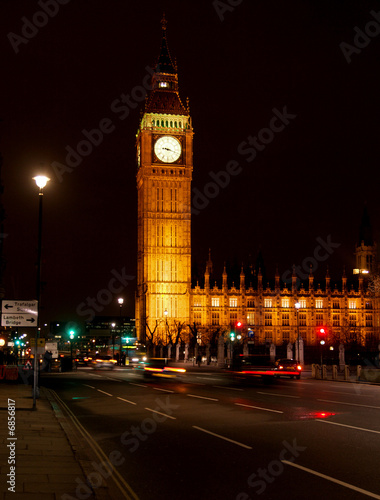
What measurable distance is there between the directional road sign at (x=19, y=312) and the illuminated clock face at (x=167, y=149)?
3597 inches

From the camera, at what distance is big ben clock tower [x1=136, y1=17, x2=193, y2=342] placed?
10600 centimetres

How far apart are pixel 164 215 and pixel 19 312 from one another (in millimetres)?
90204

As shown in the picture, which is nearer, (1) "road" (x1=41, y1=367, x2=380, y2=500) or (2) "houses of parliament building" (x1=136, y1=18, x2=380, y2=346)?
(1) "road" (x1=41, y1=367, x2=380, y2=500)

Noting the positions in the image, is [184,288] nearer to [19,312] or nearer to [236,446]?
[19,312]

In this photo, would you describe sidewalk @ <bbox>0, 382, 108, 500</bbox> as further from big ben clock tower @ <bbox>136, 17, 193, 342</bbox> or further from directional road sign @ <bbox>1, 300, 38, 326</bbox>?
big ben clock tower @ <bbox>136, 17, 193, 342</bbox>

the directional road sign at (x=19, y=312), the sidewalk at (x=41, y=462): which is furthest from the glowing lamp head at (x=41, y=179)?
the sidewalk at (x=41, y=462)

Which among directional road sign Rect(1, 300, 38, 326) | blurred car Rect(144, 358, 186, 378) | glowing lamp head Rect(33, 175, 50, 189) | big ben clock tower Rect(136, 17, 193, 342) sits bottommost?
blurred car Rect(144, 358, 186, 378)

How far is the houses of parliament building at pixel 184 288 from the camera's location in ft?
349

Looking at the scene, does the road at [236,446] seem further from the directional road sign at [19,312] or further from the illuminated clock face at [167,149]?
the illuminated clock face at [167,149]

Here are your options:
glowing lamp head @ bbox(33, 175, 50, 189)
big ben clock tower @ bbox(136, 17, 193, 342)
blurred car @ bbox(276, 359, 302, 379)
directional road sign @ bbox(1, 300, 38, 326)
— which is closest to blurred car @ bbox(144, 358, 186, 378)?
blurred car @ bbox(276, 359, 302, 379)

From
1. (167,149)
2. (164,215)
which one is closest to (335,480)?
(164,215)

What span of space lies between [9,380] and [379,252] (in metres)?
95.5

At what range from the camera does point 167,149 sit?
109500 mm

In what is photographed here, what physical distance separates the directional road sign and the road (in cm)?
296
